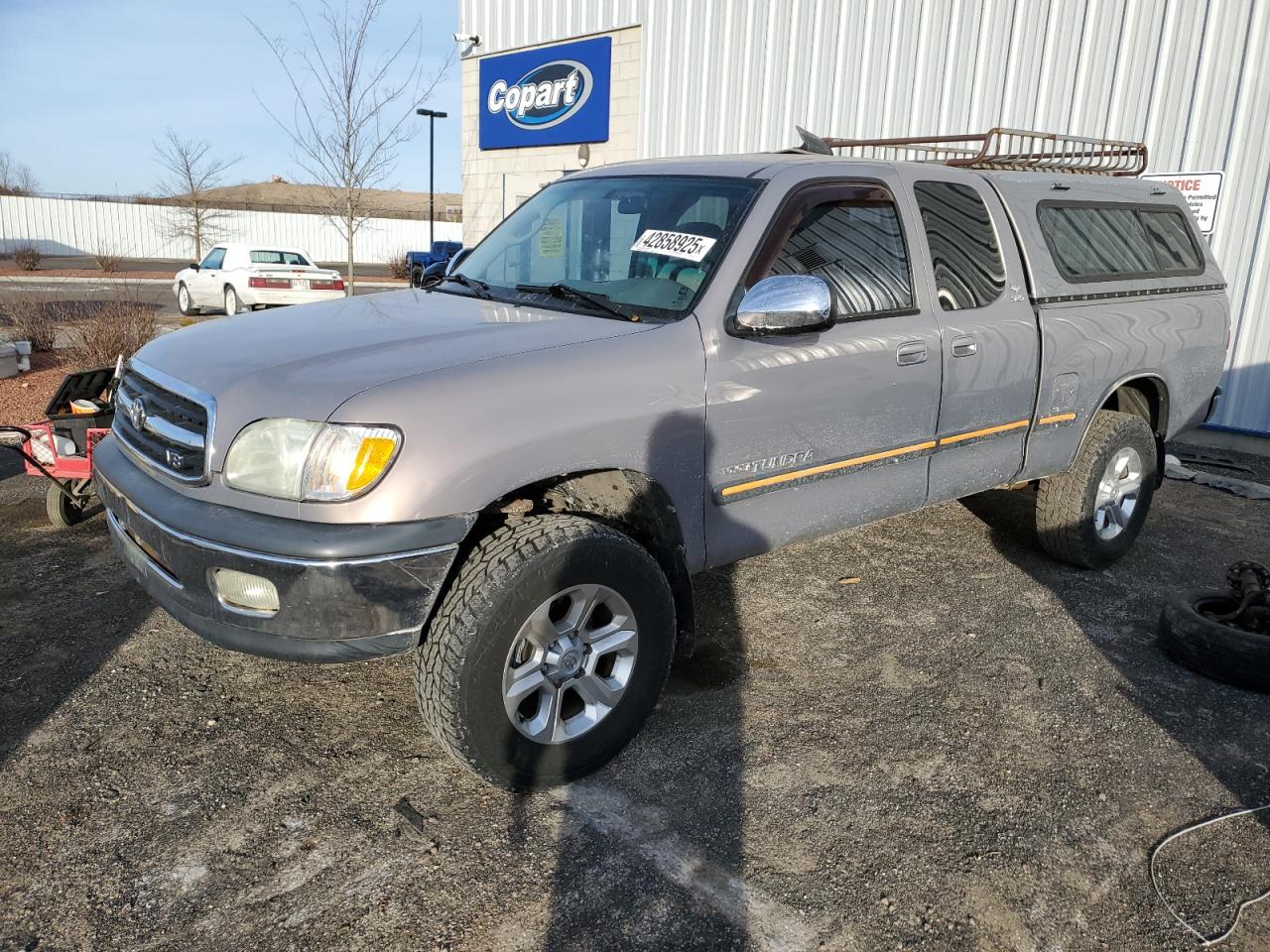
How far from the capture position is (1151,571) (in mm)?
5219

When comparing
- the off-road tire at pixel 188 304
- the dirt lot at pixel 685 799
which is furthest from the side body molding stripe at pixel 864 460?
the off-road tire at pixel 188 304

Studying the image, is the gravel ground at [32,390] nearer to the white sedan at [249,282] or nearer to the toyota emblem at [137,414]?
the toyota emblem at [137,414]

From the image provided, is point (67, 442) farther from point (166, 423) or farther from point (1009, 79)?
point (1009, 79)

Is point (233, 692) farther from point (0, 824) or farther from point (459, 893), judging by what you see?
point (459, 893)

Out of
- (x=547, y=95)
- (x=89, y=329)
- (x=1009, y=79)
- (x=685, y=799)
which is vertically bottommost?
(x=685, y=799)

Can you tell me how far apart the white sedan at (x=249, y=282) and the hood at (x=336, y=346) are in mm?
15574

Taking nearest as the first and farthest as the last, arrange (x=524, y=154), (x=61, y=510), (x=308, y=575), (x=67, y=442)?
(x=308, y=575) < (x=67, y=442) < (x=61, y=510) < (x=524, y=154)

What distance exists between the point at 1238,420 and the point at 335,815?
28.5 feet

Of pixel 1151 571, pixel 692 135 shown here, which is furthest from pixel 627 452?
pixel 692 135

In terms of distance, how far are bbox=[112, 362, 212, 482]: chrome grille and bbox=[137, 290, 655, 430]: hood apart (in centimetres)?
6

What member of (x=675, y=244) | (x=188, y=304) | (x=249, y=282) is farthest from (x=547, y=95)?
(x=675, y=244)

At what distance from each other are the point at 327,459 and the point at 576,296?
127 cm

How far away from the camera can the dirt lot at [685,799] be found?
2438 mm

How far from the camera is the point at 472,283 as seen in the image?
4035mm
